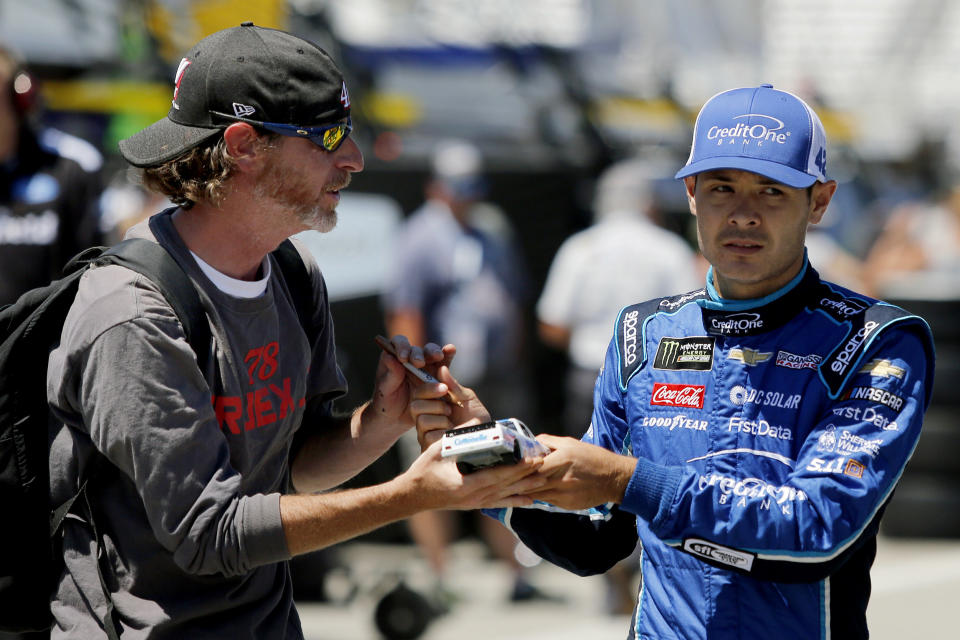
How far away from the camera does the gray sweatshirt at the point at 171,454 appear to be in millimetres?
2254

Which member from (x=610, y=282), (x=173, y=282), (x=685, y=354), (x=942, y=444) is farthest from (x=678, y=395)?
(x=942, y=444)

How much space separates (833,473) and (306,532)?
38.6 inches

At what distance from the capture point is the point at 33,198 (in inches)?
187

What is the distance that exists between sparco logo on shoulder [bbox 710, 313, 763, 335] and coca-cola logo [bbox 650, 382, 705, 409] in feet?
0.43

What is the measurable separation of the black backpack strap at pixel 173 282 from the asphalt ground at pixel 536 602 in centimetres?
379

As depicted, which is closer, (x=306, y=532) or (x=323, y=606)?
(x=306, y=532)

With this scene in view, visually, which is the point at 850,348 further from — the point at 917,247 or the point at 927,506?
the point at 917,247

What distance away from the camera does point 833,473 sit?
7.41ft

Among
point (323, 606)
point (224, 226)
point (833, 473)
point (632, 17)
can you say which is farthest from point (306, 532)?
point (632, 17)

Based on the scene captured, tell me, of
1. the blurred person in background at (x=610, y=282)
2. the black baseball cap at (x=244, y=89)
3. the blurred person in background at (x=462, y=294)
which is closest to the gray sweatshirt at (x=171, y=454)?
the black baseball cap at (x=244, y=89)

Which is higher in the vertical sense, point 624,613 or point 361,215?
point 361,215

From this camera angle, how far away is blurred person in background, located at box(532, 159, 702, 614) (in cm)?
679

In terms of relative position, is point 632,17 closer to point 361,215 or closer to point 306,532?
point 361,215

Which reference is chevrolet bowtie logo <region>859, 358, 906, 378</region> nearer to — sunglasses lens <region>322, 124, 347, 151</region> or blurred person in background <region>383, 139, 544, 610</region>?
sunglasses lens <region>322, 124, 347, 151</region>
